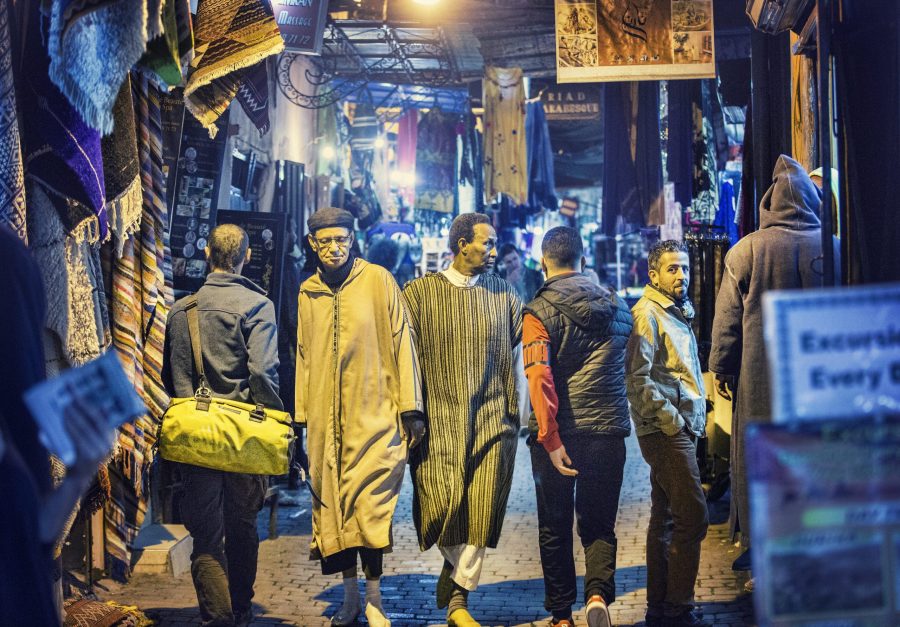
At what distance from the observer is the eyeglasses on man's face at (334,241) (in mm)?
5199

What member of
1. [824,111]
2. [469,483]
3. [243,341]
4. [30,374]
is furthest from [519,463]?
[30,374]

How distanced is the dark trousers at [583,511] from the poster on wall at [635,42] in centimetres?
388

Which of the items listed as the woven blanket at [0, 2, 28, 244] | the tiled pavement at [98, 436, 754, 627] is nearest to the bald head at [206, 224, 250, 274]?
the woven blanket at [0, 2, 28, 244]

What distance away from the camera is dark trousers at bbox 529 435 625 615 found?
507 cm

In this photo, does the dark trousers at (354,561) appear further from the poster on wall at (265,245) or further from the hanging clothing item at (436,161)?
the hanging clothing item at (436,161)

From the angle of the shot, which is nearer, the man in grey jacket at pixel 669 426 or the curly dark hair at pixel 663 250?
the man in grey jacket at pixel 669 426

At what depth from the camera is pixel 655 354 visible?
16.7 ft

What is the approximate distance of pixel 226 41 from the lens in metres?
4.88

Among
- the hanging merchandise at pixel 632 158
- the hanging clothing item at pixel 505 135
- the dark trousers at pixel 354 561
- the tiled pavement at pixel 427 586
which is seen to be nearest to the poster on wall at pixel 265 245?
the tiled pavement at pixel 427 586

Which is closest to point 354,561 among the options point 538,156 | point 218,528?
point 218,528

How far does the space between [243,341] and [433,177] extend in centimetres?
1094

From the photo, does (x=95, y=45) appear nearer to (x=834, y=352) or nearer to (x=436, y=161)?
(x=834, y=352)

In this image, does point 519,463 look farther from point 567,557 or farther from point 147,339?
point 147,339

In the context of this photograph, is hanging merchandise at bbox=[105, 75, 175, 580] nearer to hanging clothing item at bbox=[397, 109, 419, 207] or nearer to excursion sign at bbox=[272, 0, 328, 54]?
excursion sign at bbox=[272, 0, 328, 54]
